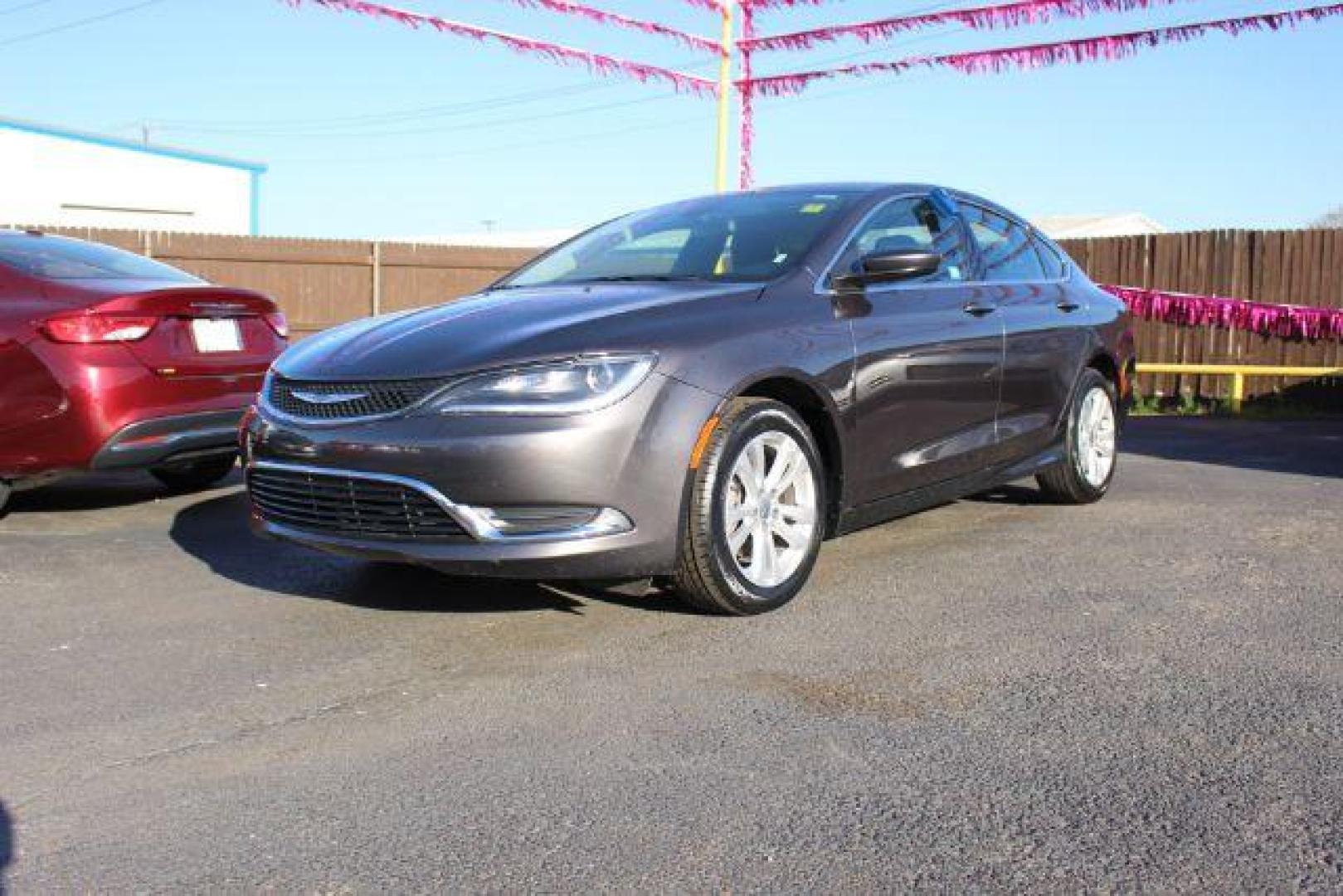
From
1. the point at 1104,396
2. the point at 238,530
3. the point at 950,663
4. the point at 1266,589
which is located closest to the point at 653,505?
the point at 950,663

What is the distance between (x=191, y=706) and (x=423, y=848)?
3.95 feet

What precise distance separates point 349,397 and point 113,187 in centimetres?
2959

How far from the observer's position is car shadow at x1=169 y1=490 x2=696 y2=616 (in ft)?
14.9

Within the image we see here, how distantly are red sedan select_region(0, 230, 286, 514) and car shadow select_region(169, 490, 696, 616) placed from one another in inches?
23.2

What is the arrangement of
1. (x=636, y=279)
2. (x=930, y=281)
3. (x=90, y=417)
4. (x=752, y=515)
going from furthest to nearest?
(x=90, y=417) < (x=930, y=281) < (x=636, y=279) < (x=752, y=515)

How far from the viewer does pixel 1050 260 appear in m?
6.61

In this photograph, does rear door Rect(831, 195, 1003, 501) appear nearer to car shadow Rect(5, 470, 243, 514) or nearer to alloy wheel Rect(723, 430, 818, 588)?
alloy wheel Rect(723, 430, 818, 588)

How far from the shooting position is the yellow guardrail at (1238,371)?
12625 millimetres

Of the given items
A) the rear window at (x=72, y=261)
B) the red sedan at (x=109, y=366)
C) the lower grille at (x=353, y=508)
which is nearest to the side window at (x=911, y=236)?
the lower grille at (x=353, y=508)

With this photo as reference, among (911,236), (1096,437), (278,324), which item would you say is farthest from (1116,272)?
(278,324)

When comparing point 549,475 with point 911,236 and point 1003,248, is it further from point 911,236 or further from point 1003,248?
point 1003,248

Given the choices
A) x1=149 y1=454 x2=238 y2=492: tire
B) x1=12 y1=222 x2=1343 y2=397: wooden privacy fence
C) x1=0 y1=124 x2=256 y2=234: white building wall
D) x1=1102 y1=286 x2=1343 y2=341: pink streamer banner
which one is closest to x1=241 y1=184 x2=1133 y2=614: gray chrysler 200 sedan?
x1=149 y1=454 x2=238 y2=492: tire

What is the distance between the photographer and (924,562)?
5219 mm

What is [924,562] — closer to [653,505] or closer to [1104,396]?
[653,505]
